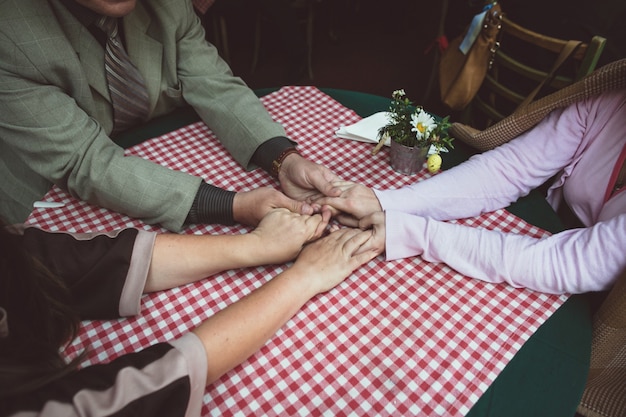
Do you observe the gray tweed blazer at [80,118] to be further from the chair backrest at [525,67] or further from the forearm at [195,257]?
the chair backrest at [525,67]

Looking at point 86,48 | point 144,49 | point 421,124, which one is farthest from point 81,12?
point 421,124

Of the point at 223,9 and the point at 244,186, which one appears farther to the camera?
the point at 223,9

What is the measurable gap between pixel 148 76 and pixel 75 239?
678 mm

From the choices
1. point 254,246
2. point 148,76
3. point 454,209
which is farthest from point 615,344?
point 148,76

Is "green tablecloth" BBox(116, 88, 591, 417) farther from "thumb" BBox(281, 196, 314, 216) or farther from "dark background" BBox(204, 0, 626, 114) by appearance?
"dark background" BBox(204, 0, 626, 114)

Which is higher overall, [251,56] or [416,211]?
[416,211]

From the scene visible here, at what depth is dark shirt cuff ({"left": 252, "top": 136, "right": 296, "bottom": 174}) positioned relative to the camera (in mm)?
1330

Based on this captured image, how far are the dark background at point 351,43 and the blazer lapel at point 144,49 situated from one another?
176 cm

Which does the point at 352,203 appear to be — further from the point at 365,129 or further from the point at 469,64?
the point at 469,64

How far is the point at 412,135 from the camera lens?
49.1 inches

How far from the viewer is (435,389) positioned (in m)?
0.82

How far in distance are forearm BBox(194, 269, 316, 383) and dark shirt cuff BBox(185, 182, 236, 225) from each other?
0.92ft

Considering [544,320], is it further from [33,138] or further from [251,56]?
[251,56]

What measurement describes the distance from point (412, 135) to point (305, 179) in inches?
13.4
